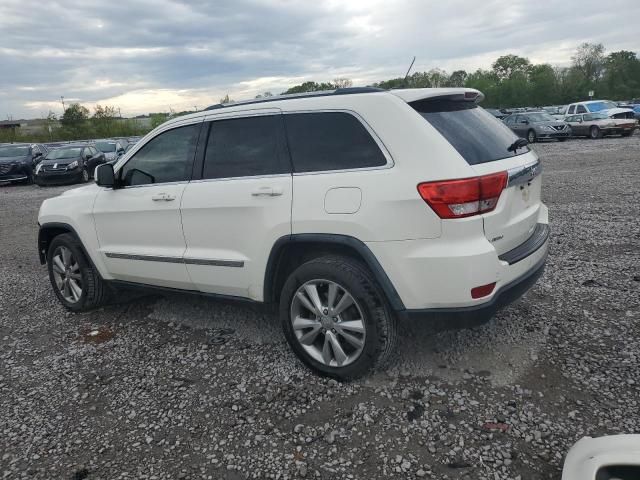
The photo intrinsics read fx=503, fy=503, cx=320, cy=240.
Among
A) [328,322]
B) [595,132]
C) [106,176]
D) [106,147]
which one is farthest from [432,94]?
[595,132]

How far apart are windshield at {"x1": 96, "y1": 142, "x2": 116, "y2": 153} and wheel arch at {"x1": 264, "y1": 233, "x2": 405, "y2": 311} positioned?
68.2 feet

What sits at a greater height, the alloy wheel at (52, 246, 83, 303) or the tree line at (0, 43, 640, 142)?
the tree line at (0, 43, 640, 142)

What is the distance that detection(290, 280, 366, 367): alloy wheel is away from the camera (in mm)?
3166

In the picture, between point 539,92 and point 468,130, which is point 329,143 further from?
point 539,92

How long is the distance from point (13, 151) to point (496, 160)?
864 inches

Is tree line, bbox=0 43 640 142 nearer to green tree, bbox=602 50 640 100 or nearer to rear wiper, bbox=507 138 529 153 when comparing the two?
green tree, bbox=602 50 640 100

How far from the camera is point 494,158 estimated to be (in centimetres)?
308

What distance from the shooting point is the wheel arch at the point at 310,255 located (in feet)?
9.75

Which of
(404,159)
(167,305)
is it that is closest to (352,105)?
(404,159)

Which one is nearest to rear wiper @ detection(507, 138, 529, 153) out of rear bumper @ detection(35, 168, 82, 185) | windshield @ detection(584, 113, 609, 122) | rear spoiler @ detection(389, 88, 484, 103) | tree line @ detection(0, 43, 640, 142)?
rear spoiler @ detection(389, 88, 484, 103)

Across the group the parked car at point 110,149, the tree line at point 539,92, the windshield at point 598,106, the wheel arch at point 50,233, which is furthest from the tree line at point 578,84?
the wheel arch at point 50,233

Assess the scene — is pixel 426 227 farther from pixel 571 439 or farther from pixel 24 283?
pixel 24 283

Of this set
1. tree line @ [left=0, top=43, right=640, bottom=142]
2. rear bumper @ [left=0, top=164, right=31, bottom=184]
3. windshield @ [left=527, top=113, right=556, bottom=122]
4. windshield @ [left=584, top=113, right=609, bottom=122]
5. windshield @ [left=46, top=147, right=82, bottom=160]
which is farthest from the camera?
tree line @ [left=0, top=43, right=640, bottom=142]

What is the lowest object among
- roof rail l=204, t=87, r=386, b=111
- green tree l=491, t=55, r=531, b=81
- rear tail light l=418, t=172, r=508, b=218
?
rear tail light l=418, t=172, r=508, b=218
